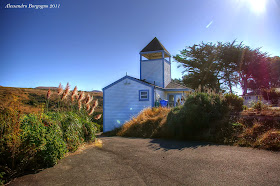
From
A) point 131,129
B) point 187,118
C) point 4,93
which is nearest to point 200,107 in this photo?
point 187,118

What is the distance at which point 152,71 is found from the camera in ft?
69.7

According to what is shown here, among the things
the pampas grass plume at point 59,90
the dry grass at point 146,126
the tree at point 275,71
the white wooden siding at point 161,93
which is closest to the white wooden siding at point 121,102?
the white wooden siding at point 161,93

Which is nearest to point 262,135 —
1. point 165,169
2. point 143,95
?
point 165,169

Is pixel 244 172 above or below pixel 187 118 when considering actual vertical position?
below

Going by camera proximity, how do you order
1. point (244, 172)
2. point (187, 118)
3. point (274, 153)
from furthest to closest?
1. point (187, 118)
2. point (274, 153)
3. point (244, 172)

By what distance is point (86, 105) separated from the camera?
7.97 metres

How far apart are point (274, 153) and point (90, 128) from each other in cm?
574

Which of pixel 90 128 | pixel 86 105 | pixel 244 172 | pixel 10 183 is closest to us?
pixel 10 183

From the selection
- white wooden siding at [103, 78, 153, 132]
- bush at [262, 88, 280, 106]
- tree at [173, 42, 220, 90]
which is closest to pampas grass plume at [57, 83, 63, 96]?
white wooden siding at [103, 78, 153, 132]

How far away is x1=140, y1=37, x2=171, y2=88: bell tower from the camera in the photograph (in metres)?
20.9

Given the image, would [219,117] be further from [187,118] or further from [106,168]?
[106,168]

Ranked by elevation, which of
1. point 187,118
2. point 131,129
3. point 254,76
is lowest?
point 131,129

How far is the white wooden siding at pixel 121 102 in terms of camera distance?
58.1 ft

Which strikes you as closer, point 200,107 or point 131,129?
point 200,107
